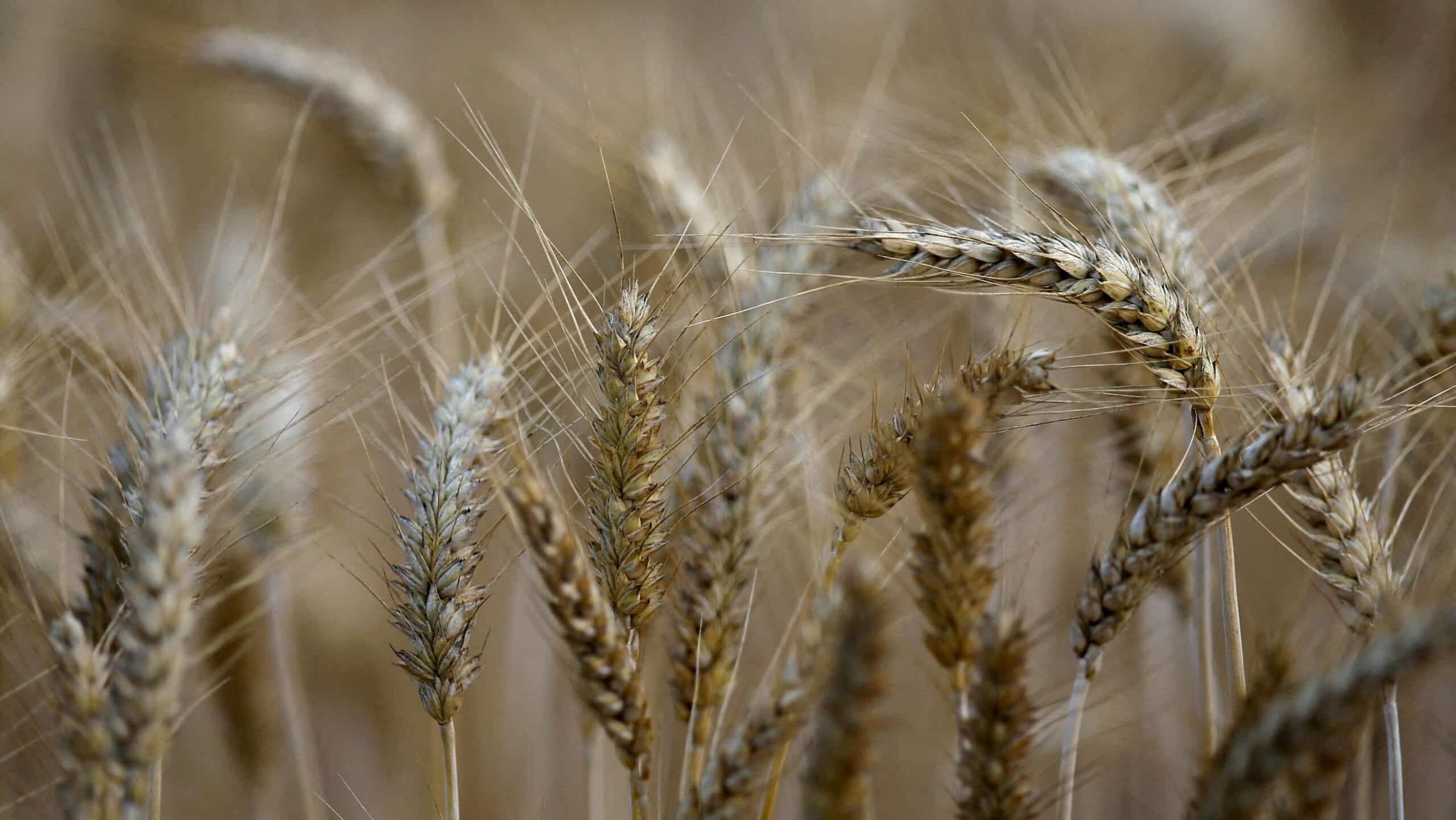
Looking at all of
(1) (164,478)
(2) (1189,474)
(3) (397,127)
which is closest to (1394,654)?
(2) (1189,474)

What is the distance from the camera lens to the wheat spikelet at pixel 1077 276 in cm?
77

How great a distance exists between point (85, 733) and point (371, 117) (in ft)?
4.08

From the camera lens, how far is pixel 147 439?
2.67ft

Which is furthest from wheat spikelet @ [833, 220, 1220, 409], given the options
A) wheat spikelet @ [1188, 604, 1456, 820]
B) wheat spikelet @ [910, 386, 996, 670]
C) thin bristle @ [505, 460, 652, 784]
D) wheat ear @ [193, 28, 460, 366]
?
wheat ear @ [193, 28, 460, 366]

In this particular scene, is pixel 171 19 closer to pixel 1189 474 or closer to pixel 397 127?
pixel 397 127

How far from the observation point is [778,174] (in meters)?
1.93

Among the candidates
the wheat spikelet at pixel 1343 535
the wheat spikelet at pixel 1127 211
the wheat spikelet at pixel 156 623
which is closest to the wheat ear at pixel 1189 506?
Result: the wheat spikelet at pixel 1343 535

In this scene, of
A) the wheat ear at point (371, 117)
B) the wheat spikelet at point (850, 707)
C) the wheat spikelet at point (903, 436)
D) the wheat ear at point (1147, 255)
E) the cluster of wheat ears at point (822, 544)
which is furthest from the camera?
the wheat ear at point (371, 117)

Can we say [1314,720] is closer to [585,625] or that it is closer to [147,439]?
[585,625]

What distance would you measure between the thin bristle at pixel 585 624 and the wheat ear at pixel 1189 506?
0.40m

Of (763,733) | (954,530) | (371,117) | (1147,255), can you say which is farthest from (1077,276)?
(371,117)

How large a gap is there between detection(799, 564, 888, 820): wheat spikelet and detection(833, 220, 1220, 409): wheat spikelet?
13.8 inches

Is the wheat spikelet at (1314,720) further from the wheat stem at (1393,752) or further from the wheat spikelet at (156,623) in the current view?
the wheat spikelet at (156,623)

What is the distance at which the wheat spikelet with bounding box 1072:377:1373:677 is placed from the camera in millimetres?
661
